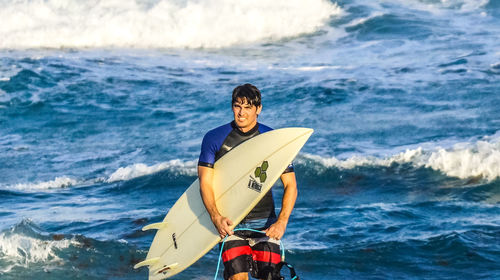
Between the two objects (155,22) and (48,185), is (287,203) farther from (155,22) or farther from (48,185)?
(155,22)

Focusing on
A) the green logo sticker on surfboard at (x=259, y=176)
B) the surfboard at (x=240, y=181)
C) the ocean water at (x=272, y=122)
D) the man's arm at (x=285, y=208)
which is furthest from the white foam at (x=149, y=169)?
the man's arm at (x=285, y=208)

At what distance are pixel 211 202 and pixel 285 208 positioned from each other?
0.44 meters

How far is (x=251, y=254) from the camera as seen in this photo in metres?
4.39

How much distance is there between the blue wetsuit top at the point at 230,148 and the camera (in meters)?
4.36

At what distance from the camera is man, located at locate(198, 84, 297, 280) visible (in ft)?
14.0

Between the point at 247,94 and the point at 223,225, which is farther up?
the point at 247,94

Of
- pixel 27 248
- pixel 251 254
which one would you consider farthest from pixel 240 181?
pixel 27 248

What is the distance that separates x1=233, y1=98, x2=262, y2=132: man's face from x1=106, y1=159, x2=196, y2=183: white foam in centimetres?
600

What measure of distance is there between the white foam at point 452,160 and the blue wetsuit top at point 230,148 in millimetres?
5538

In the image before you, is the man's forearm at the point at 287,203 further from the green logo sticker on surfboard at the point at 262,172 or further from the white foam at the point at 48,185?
the white foam at the point at 48,185

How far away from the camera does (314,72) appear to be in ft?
57.6

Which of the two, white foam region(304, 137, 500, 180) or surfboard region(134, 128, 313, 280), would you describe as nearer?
surfboard region(134, 128, 313, 280)

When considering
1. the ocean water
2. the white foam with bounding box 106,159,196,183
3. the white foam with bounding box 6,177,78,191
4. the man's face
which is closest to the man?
the man's face

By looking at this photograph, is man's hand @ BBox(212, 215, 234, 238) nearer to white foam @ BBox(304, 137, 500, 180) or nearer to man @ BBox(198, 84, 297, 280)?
man @ BBox(198, 84, 297, 280)
